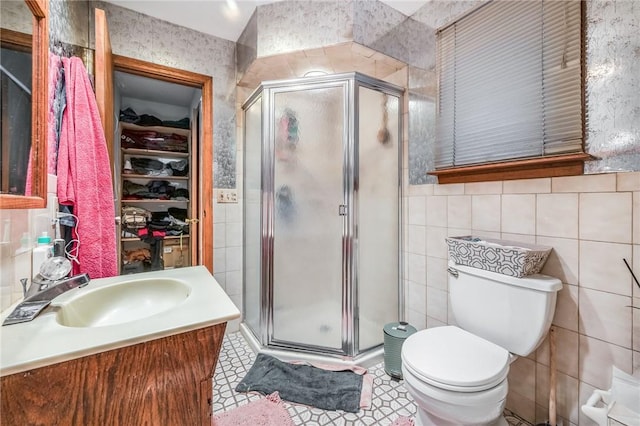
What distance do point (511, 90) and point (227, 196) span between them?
6.21 ft

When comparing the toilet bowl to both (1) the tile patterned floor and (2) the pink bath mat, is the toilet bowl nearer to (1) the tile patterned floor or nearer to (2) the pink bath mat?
(1) the tile patterned floor

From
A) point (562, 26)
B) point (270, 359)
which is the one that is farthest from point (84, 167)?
point (562, 26)

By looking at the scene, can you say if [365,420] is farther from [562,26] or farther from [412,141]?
[562,26]

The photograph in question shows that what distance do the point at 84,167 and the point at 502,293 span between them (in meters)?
1.90

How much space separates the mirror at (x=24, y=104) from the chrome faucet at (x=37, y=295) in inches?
9.0

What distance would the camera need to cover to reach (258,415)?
4.26 ft

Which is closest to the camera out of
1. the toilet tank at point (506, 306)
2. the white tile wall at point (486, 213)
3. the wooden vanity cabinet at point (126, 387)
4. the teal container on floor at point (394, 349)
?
the wooden vanity cabinet at point (126, 387)

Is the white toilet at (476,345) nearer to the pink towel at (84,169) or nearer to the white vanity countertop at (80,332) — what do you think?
the white vanity countertop at (80,332)

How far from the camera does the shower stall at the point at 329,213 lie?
1.71 metres

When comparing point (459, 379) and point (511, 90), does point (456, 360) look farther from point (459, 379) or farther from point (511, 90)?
point (511, 90)

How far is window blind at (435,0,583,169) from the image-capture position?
3.73 ft

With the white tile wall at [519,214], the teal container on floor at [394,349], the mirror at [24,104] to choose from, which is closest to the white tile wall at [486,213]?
the white tile wall at [519,214]

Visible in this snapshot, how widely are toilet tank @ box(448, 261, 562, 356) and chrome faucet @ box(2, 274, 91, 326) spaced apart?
5.09 ft

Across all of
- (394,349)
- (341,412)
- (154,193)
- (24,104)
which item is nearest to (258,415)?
(341,412)
